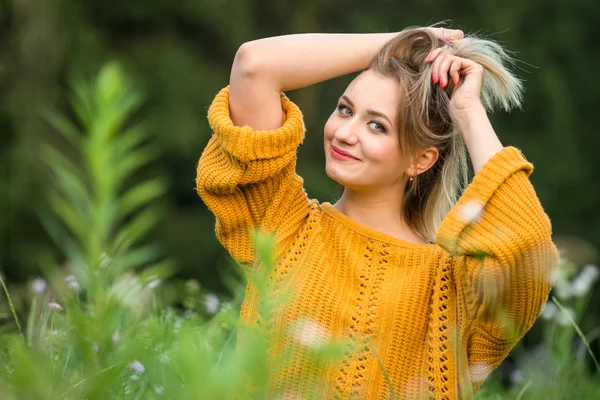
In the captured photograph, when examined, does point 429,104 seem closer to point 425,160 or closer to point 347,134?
point 425,160

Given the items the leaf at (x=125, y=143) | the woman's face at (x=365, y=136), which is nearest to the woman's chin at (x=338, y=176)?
the woman's face at (x=365, y=136)

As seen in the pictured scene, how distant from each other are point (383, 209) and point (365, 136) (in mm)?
244

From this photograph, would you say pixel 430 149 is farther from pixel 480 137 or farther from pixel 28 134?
pixel 28 134

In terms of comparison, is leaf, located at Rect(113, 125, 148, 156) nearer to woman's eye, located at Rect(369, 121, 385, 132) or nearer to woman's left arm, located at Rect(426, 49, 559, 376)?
woman's left arm, located at Rect(426, 49, 559, 376)

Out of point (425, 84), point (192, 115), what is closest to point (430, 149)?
point (425, 84)

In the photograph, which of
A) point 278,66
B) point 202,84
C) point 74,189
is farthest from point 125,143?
point 202,84

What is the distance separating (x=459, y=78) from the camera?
7.63 feet

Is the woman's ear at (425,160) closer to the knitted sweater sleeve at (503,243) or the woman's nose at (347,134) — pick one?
the woman's nose at (347,134)

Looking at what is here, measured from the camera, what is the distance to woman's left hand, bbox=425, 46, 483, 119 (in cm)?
223

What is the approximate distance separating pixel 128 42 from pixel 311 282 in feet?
34.2

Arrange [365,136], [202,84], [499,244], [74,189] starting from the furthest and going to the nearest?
[202,84], [365,136], [499,244], [74,189]

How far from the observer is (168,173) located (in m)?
11.5

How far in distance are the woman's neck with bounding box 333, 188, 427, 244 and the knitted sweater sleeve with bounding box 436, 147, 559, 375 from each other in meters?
0.37

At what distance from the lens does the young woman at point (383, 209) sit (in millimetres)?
2012
